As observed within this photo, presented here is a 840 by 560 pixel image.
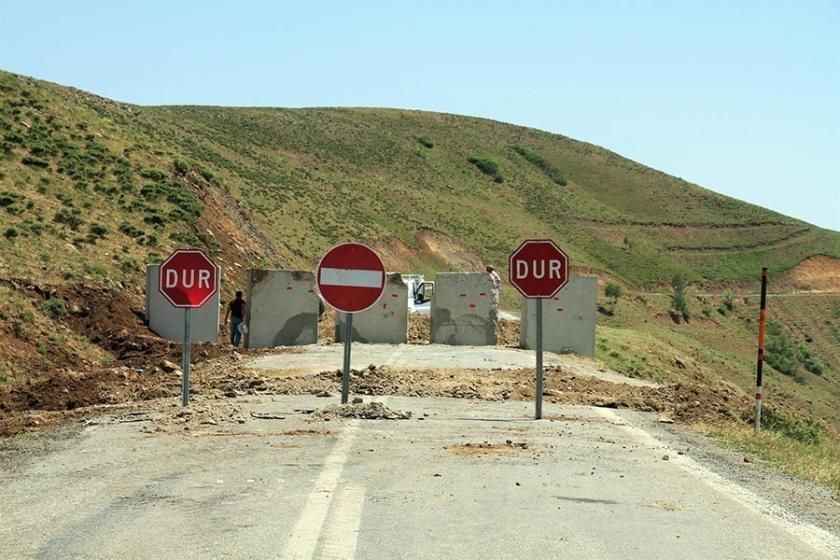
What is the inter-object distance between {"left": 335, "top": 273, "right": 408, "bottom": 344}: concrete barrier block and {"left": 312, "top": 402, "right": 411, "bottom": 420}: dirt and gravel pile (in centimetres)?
1397

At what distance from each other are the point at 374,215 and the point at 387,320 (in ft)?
199

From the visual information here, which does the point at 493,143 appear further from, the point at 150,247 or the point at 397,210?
the point at 150,247

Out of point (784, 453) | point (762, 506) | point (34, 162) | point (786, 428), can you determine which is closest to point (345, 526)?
point (762, 506)

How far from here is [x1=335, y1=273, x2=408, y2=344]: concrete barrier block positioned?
28.5 metres

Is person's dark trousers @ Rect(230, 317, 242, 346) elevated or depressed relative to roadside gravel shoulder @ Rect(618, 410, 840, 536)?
elevated

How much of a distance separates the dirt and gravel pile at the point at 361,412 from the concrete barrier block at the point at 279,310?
13.2 m

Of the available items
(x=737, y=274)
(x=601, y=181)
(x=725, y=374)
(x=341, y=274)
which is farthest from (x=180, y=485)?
(x=601, y=181)

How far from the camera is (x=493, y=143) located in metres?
152

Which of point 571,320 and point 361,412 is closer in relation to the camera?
point 361,412

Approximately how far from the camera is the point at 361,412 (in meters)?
14.3

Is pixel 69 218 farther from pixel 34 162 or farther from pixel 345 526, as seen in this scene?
pixel 345 526

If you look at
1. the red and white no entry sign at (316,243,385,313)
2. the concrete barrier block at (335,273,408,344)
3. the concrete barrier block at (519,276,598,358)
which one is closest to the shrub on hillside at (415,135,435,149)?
Answer: the concrete barrier block at (335,273,408,344)

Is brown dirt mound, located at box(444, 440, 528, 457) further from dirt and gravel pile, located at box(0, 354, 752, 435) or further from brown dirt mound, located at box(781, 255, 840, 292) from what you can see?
brown dirt mound, located at box(781, 255, 840, 292)

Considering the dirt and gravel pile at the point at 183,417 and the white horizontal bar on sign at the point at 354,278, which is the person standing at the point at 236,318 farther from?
the white horizontal bar on sign at the point at 354,278
